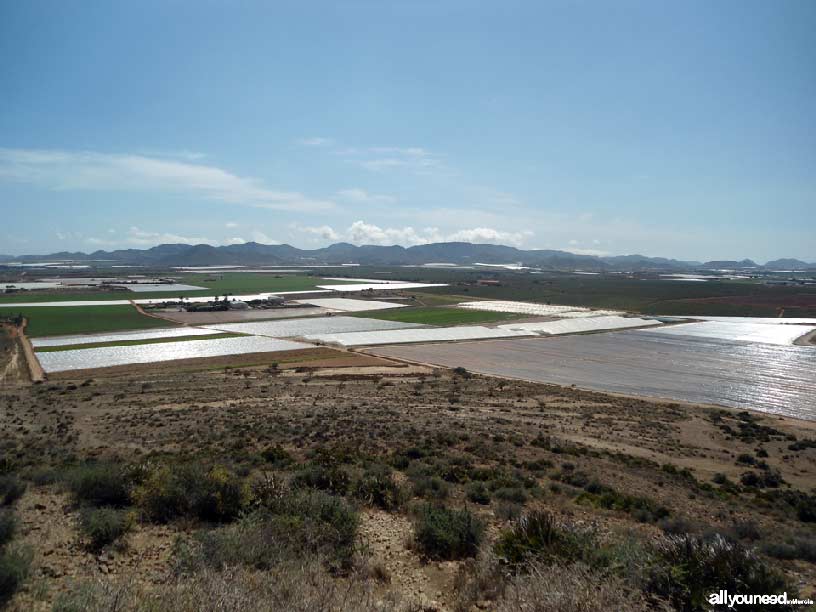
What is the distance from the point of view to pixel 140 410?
2450cm

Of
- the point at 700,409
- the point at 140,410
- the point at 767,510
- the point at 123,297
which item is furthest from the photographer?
the point at 123,297

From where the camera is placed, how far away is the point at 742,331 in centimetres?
6300

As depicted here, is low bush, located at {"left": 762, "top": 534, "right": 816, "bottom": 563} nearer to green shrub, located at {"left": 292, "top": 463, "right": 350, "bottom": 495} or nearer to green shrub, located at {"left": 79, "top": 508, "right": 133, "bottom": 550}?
green shrub, located at {"left": 292, "top": 463, "right": 350, "bottom": 495}

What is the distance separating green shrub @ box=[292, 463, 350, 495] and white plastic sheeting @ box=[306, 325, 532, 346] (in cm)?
3976

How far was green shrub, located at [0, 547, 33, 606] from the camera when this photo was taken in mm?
6250

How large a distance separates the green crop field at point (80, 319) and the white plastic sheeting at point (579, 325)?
45.5 m

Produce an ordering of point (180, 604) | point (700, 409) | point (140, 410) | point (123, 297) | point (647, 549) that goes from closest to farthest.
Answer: point (180, 604)
point (647, 549)
point (140, 410)
point (700, 409)
point (123, 297)

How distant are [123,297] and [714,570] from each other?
106687 millimetres

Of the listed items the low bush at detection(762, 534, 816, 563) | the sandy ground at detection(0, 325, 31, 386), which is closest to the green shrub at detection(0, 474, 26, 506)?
the low bush at detection(762, 534, 816, 563)

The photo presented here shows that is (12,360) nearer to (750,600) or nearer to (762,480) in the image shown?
(762,480)

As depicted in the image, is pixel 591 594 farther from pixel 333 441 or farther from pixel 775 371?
pixel 775 371

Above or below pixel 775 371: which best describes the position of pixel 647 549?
above

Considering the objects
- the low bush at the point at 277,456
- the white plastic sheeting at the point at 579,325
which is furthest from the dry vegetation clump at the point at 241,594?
the white plastic sheeting at the point at 579,325

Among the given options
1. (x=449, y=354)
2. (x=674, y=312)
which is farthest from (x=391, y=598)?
(x=674, y=312)
